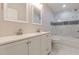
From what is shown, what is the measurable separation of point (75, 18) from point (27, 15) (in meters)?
4.70

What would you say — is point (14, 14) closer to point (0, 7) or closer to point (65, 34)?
point (0, 7)

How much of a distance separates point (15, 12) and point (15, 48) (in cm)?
109

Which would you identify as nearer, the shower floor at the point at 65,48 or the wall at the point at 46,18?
the shower floor at the point at 65,48

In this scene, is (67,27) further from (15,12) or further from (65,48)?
(15,12)

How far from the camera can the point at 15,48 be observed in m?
1.17

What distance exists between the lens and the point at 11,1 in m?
1.90

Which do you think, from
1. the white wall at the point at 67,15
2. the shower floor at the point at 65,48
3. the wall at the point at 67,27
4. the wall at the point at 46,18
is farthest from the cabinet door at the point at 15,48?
the white wall at the point at 67,15

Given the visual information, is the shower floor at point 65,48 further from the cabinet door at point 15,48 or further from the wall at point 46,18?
the cabinet door at point 15,48

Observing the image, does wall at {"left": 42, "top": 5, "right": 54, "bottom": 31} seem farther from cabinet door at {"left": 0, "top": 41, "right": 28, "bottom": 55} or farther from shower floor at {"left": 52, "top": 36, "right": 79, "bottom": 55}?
cabinet door at {"left": 0, "top": 41, "right": 28, "bottom": 55}

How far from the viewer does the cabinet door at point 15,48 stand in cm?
99

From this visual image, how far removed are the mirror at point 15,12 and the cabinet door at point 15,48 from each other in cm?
67

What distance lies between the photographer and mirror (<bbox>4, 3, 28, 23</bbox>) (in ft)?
5.72

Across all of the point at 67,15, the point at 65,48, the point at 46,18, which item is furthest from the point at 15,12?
the point at 67,15

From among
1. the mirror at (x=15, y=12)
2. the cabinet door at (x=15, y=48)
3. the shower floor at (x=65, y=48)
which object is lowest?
the shower floor at (x=65, y=48)
